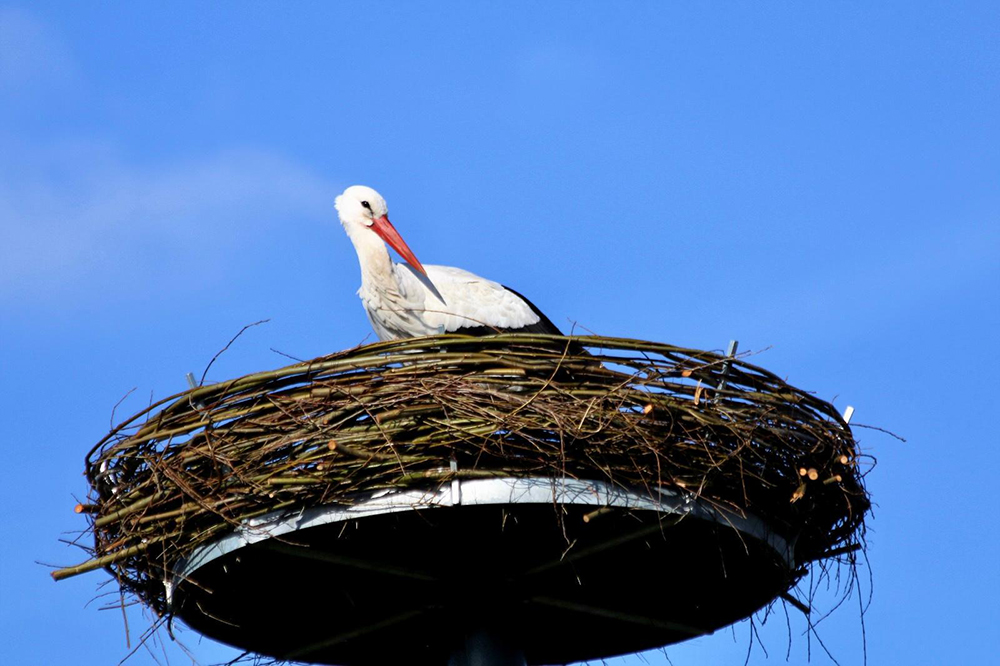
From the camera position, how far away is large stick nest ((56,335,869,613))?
6.54 meters

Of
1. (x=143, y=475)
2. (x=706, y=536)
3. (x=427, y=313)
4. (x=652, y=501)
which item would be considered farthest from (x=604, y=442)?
(x=427, y=313)

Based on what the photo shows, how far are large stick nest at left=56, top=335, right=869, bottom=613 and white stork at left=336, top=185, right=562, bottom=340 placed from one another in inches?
86.0

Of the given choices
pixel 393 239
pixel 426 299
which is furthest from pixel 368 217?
pixel 426 299

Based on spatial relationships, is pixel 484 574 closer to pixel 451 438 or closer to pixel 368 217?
pixel 451 438

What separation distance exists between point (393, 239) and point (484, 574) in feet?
Answer: 9.78

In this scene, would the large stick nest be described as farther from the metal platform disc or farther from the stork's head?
the stork's head

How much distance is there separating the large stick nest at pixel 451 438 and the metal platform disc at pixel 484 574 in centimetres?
9

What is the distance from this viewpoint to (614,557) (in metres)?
7.49

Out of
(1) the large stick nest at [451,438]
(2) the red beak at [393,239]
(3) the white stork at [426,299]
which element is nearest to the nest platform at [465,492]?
(1) the large stick nest at [451,438]

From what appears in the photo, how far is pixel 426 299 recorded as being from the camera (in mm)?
9438

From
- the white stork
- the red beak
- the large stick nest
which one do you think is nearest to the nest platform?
the large stick nest

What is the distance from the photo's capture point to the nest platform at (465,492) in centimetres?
655

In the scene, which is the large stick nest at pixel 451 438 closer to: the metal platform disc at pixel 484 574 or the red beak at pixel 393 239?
the metal platform disc at pixel 484 574

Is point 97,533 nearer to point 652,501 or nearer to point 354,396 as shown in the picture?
point 354,396
